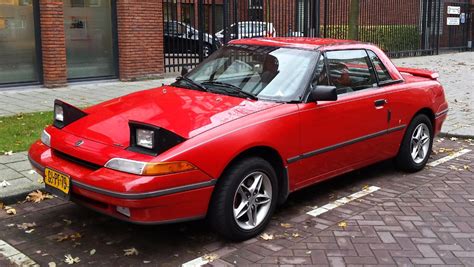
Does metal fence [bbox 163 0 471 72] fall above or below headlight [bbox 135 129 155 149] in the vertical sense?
above

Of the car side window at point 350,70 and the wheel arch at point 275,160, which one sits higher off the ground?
the car side window at point 350,70

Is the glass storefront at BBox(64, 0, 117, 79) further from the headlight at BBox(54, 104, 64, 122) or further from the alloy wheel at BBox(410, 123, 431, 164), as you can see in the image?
the alloy wheel at BBox(410, 123, 431, 164)

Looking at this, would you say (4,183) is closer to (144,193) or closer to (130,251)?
(130,251)

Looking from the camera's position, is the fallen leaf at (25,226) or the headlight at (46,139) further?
the fallen leaf at (25,226)

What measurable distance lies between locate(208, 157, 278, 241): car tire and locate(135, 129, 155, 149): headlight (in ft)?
1.99

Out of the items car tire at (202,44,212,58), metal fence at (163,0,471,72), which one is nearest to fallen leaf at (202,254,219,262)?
metal fence at (163,0,471,72)

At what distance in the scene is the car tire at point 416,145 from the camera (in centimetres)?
602

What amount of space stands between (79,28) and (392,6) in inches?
588

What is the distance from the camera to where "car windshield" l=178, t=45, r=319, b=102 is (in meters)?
4.71

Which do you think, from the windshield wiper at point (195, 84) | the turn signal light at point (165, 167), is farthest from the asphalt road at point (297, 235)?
the windshield wiper at point (195, 84)

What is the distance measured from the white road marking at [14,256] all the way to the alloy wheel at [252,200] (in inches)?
60.5

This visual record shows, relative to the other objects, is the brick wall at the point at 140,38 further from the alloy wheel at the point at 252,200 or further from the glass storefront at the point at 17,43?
the alloy wheel at the point at 252,200

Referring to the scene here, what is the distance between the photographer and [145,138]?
3.77m

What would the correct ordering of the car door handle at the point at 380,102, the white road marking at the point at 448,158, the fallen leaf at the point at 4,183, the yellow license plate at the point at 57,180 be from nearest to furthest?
1. the yellow license plate at the point at 57,180
2. the fallen leaf at the point at 4,183
3. the car door handle at the point at 380,102
4. the white road marking at the point at 448,158
